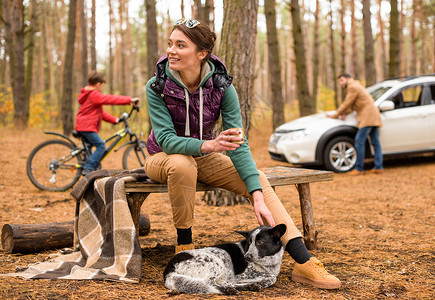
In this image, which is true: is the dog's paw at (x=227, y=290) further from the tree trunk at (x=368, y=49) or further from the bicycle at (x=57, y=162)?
the tree trunk at (x=368, y=49)

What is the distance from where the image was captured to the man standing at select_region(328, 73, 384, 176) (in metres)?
9.13

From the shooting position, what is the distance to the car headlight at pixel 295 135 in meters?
9.34

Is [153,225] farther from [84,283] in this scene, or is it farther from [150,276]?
[84,283]

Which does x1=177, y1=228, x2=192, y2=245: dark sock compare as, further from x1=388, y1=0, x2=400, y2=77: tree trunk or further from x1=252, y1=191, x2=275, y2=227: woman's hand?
x1=388, y1=0, x2=400, y2=77: tree trunk

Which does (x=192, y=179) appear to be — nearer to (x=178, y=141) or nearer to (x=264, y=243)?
(x=178, y=141)

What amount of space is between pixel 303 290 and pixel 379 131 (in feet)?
23.5

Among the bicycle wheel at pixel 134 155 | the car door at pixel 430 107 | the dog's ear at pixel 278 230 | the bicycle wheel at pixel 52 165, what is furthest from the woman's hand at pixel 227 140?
the car door at pixel 430 107

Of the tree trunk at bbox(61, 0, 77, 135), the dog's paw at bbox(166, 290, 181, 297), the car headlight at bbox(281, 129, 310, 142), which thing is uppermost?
the tree trunk at bbox(61, 0, 77, 135)

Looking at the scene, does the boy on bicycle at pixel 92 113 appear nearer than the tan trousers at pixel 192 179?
No

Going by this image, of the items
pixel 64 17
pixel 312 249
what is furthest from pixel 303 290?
pixel 64 17

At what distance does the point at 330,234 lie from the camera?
4934mm

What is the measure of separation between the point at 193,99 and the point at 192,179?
0.64 m

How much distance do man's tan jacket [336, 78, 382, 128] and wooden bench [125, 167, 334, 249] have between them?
5.31m

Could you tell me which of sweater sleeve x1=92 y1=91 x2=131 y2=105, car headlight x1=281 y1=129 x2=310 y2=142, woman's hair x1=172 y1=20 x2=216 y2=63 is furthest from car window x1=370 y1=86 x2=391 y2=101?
woman's hair x1=172 y1=20 x2=216 y2=63
